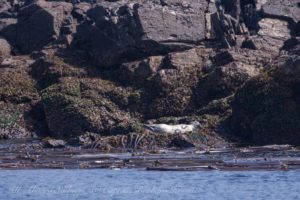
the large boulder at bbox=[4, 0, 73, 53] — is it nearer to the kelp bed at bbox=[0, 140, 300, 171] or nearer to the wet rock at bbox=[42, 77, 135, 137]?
the wet rock at bbox=[42, 77, 135, 137]

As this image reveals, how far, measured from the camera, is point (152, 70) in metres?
37.2

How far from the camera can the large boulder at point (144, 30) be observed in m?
38.7

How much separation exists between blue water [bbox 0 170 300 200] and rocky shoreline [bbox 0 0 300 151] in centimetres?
1052

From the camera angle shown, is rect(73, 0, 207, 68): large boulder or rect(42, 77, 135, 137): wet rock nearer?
rect(42, 77, 135, 137): wet rock

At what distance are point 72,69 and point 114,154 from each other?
1684 centimetres

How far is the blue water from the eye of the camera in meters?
14.4

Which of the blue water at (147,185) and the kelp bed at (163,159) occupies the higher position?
the blue water at (147,185)

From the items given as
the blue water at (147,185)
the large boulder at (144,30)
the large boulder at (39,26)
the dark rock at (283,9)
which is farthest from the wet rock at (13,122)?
the dark rock at (283,9)

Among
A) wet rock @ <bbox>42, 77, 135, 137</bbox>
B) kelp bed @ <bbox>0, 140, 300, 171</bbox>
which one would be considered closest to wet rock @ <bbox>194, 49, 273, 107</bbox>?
wet rock @ <bbox>42, 77, 135, 137</bbox>

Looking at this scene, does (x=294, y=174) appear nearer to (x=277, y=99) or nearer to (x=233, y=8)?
(x=277, y=99)

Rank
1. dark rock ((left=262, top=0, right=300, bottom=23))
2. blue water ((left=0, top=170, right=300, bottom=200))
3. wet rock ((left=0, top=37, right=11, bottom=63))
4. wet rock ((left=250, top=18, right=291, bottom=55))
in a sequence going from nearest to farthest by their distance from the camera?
blue water ((left=0, top=170, right=300, bottom=200)) → wet rock ((left=250, top=18, right=291, bottom=55)) → dark rock ((left=262, top=0, right=300, bottom=23)) → wet rock ((left=0, top=37, right=11, bottom=63))

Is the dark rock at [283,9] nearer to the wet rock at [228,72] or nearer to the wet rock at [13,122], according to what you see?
the wet rock at [228,72]

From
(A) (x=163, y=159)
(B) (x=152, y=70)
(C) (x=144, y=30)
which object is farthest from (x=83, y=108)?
(A) (x=163, y=159)

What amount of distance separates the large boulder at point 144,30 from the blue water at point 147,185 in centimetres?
2156
